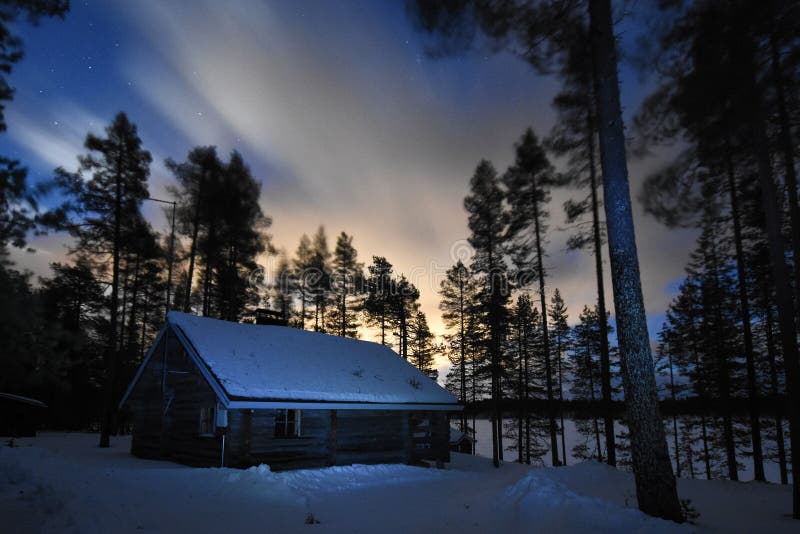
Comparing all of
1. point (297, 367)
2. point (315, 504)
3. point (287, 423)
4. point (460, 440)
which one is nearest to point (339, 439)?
point (287, 423)

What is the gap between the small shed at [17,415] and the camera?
28469 mm

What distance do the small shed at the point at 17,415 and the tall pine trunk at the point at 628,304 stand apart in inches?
1419

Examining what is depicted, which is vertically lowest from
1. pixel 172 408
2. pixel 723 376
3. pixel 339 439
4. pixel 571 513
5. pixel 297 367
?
pixel 339 439

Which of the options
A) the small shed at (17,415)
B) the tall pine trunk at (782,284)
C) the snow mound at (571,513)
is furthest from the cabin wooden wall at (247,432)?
the small shed at (17,415)

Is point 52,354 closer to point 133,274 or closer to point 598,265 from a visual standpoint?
point 598,265

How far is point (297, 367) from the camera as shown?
18.3 metres

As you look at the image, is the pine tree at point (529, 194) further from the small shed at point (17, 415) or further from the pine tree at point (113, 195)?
the small shed at point (17, 415)

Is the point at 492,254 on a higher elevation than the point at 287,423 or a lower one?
higher

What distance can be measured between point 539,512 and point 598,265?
14.3m

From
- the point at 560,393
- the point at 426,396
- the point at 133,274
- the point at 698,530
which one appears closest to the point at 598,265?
the point at 426,396

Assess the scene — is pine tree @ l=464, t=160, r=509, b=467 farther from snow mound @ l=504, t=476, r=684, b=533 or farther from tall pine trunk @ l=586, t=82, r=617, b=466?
snow mound @ l=504, t=476, r=684, b=533

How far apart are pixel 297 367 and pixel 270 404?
3.24m

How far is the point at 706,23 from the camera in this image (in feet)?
32.4

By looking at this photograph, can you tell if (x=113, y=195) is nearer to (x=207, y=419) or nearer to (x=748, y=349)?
(x=207, y=419)
